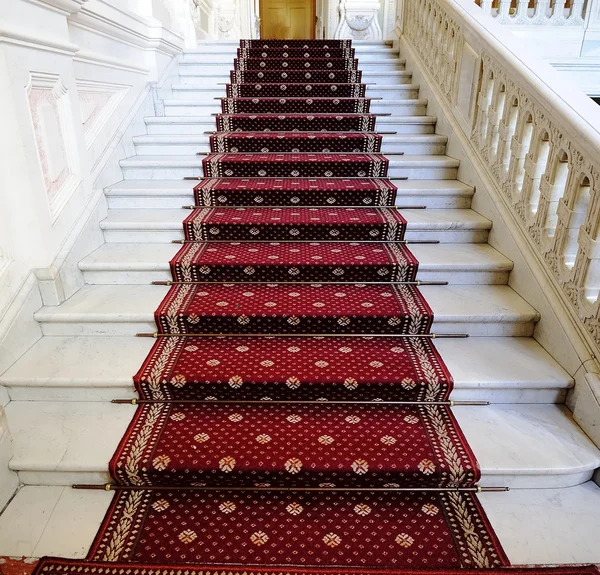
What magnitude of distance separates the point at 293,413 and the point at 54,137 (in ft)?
6.10

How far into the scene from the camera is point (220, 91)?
4.31 m

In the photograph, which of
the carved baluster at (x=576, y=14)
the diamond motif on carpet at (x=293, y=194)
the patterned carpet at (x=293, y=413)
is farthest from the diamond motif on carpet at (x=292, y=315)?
the carved baluster at (x=576, y=14)

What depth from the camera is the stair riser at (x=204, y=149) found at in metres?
3.56

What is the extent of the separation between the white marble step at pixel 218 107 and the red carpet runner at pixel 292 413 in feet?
4.20

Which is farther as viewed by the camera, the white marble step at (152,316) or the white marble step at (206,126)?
the white marble step at (206,126)

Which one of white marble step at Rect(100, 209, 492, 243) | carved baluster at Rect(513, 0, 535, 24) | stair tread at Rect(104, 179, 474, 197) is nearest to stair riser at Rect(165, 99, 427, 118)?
stair tread at Rect(104, 179, 474, 197)

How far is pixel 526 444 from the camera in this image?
70.1 inches

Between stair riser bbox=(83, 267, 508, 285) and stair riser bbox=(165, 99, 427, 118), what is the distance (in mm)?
1953

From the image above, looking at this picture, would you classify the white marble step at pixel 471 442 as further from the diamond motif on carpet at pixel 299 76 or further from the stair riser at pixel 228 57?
the stair riser at pixel 228 57

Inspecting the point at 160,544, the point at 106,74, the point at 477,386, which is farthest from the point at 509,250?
the point at 106,74

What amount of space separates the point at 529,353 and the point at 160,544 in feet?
5.86

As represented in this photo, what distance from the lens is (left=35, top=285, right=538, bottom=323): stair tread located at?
7.35 ft

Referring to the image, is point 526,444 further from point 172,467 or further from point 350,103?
point 350,103

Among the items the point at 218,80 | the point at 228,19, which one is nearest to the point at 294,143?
the point at 218,80
